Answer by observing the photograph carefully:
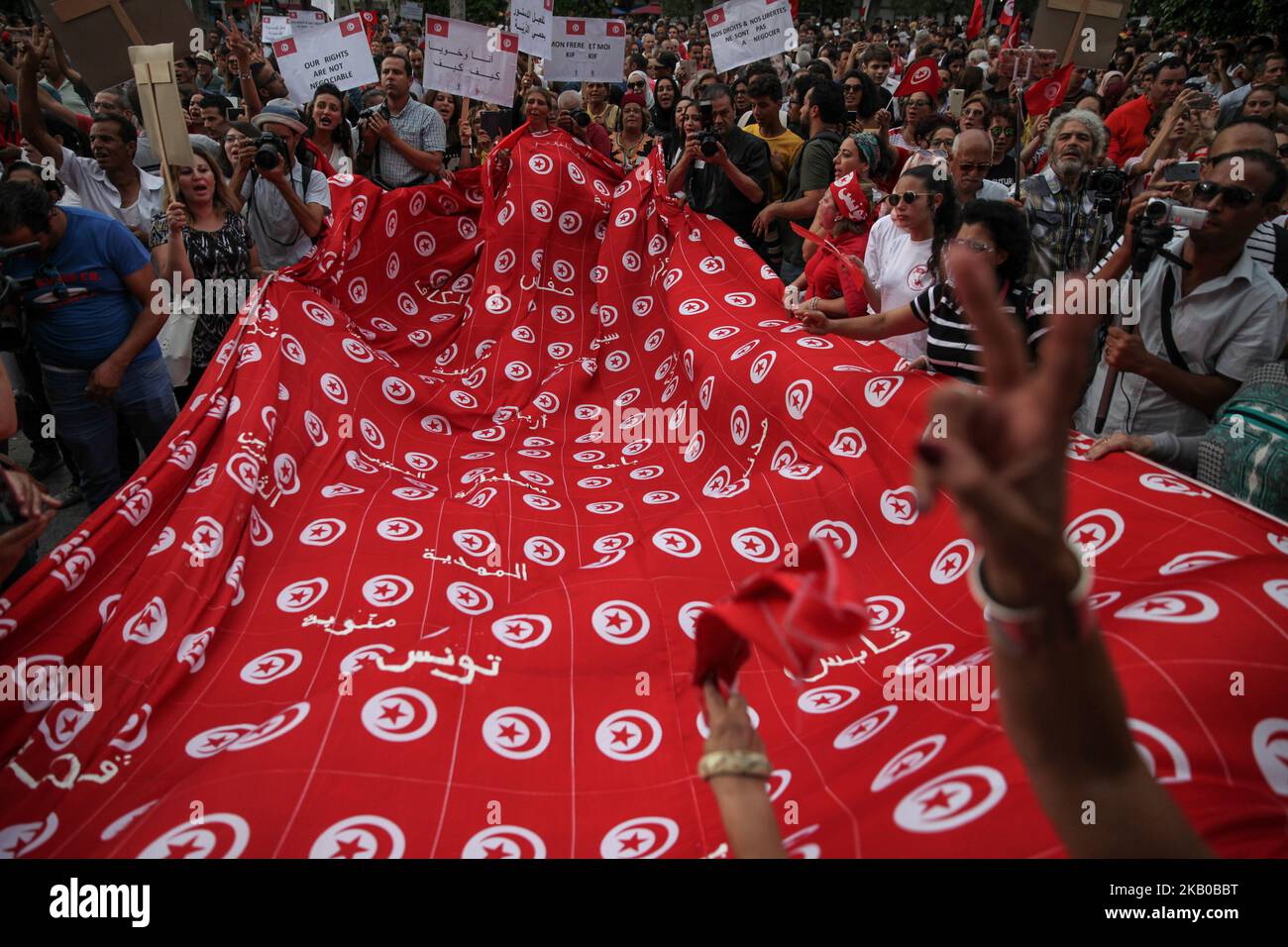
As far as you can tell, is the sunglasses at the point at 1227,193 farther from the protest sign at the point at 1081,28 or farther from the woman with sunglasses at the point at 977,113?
the woman with sunglasses at the point at 977,113

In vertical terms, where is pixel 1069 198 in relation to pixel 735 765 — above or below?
above

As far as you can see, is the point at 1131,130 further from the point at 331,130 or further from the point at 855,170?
the point at 331,130

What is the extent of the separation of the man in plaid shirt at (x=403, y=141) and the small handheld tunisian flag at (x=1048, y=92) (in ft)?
13.4

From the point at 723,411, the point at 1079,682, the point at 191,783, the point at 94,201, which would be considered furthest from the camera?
the point at 94,201

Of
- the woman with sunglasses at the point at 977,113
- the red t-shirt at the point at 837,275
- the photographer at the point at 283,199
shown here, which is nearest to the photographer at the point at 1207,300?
the red t-shirt at the point at 837,275

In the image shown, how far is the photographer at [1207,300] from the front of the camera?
2217 mm

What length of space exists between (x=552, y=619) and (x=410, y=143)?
4.58 m

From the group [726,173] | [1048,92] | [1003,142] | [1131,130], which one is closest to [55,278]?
[726,173]

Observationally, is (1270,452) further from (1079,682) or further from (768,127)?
(768,127)

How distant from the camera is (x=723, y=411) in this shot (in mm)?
3344

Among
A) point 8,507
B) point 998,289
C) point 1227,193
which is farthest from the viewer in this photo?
point 998,289

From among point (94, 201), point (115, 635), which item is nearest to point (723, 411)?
point (115, 635)

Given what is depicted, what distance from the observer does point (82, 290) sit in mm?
2988

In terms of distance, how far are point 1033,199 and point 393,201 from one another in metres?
3.40
